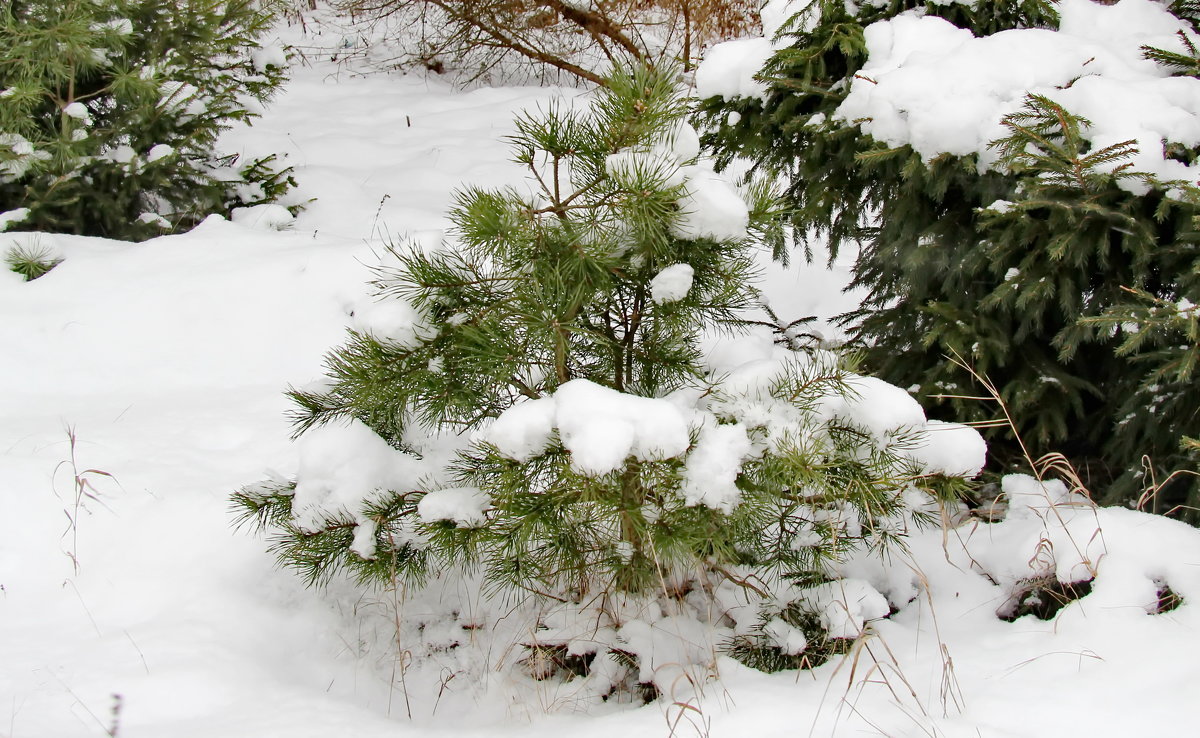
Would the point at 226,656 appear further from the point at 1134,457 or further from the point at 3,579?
the point at 1134,457

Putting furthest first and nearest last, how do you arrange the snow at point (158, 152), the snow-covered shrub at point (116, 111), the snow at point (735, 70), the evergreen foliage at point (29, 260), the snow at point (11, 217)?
the snow at point (158, 152) → the snow at point (11, 217) → the snow-covered shrub at point (116, 111) → the evergreen foliage at point (29, 260) → the snow at point (735, 70)

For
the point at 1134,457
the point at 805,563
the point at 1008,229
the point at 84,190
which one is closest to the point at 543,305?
the point at 805,563

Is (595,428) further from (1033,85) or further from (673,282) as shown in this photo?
(1033,85)

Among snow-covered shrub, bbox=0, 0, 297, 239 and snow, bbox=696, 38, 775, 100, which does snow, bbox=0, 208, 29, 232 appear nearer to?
snow-covered shrub, bbox=0, 0, 297, 239

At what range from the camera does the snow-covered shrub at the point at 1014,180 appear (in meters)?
2.24

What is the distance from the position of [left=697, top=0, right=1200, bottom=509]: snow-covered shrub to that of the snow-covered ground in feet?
1.14

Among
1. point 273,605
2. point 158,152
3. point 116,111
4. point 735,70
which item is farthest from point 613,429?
point 116,111

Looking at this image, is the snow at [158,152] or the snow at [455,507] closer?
the snow at [455,507]

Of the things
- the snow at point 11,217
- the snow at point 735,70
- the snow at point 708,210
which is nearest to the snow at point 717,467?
the snow at point 708,210

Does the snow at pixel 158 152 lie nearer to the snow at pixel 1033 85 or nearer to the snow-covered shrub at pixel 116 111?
the snow-covered shrub at pixel 116 111

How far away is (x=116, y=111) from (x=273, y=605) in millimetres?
3301

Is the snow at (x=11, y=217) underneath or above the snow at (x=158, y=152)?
underneath

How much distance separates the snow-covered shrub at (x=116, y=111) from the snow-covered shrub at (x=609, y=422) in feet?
9.21

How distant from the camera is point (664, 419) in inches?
65.8
